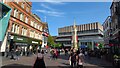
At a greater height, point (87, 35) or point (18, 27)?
point (87, 35)

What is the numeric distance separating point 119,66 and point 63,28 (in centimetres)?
9007

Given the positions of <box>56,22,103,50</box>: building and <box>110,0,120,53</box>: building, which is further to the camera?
<box>56,22,103,50</box>: building

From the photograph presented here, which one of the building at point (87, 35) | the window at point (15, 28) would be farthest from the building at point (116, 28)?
the building at point (87, 35)

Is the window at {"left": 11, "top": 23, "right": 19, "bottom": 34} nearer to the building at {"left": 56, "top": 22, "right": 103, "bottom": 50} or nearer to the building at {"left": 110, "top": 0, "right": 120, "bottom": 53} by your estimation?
the building at {"left": 110, "top": 0, "right": 120, "bottom": 53}

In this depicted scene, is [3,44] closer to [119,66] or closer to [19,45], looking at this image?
[19,45]

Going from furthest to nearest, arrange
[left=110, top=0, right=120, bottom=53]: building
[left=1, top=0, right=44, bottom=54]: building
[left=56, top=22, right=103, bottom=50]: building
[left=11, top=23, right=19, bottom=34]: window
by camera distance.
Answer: [left=56, top=22, right=103, bottom=50]: building
[left=11, top=23, right=19, bottom=34]: window
[left=1, top=0, right=44, bottom=54]: building
[left=110, top=0, right=120, bottom=53]: building

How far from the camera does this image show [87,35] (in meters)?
88.6

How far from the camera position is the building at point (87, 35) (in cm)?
8248

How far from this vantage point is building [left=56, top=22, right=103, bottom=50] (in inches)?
3247

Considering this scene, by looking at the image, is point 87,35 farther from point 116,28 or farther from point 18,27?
point 18,27

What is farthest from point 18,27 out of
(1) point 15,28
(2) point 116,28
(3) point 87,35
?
(3) point 87,35

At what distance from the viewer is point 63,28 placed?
10475cm

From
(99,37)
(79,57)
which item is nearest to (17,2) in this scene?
(79,57)

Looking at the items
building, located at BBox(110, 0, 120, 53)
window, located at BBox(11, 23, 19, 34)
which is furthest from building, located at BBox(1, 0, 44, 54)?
building, located at BBox(110, 0, 120, 53)
